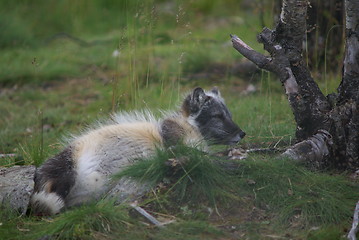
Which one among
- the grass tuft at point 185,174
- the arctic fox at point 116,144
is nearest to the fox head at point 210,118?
the arctic fox at point 116,144

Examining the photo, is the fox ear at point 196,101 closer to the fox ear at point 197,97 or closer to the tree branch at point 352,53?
the fox ear at point 197,97

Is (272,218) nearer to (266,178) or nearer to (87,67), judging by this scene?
(266,178)

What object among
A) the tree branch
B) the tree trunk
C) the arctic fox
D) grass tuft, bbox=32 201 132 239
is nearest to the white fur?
the arctic fox

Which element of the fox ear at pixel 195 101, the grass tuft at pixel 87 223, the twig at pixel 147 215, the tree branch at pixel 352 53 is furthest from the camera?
the fox ear at pixel 195 101

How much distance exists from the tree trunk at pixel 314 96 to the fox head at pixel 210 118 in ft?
2.23

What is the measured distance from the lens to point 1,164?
20.6ft

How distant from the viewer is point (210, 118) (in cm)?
594

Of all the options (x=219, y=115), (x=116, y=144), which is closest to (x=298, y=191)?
(x=219, y=115)

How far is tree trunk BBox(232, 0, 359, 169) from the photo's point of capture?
5.15 metres

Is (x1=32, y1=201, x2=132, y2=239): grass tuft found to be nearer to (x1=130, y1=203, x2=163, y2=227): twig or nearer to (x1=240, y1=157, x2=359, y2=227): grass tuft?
(x1=130, y1=203, x2=163, y2=227): twig

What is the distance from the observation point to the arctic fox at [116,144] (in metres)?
4.96

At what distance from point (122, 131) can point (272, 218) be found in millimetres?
1565

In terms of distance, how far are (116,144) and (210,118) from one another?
3.57 feet

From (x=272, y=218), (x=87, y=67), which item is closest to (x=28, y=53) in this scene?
(x=87, y=67)
